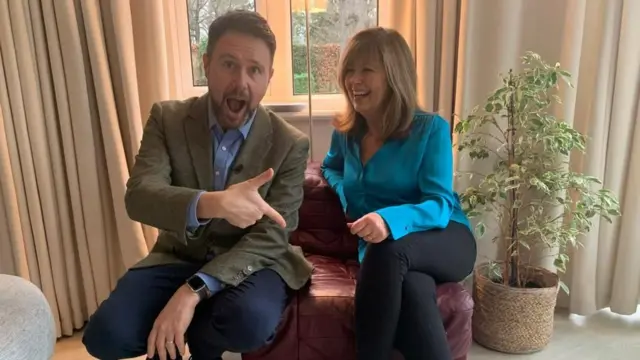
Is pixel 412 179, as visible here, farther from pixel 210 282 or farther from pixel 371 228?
pixel 210 282

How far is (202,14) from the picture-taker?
2363 millimetres

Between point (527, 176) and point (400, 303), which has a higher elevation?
point (527, 176)

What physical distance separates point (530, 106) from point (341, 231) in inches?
30.5

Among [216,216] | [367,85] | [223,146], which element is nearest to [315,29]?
[367,85]

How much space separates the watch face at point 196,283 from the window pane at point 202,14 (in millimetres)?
1292

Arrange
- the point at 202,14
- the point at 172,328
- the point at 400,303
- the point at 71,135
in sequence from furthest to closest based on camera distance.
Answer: the point at 202,14
the point at 71,135
the point at 400,303
the point at 172,328

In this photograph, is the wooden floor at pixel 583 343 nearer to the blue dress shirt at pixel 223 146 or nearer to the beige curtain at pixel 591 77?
the beige curtain at pixel 591 77

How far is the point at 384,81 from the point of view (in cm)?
165

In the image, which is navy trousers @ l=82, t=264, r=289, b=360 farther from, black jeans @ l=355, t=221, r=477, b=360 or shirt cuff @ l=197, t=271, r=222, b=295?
black jeans @ l=355, t=221, r=477, b=360

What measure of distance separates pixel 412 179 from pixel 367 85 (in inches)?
12.4

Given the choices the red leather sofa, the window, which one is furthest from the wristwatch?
the window

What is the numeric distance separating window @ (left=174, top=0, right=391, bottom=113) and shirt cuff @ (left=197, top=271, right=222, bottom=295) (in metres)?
1.13

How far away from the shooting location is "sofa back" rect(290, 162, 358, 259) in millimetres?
1884

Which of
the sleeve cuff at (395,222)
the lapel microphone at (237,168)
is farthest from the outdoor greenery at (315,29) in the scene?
the sleeve cuff at (395,222)
